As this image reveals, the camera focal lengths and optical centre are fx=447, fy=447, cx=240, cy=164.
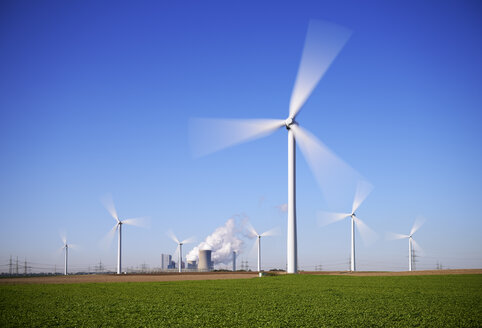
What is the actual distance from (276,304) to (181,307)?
580 cm

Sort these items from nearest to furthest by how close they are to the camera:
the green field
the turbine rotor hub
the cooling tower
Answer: the green field < the turbine rotor hub < the cooling tower

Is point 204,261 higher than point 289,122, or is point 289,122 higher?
point 289,122

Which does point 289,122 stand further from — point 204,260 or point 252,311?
point 204,260

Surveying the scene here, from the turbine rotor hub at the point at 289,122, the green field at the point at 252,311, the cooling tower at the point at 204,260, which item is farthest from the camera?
the cooling tower at the point at 204,260

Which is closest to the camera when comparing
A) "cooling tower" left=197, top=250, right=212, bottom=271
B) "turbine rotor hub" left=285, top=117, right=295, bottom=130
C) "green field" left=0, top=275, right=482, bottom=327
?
"green field" left=0, top=275, right=482, bottom=327

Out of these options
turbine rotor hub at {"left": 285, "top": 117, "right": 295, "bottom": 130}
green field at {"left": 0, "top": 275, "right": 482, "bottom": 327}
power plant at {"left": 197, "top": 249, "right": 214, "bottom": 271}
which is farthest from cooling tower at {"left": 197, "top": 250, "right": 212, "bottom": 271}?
green field at {"left": 0, "top": 275, "right": 482, "bottom": 327}

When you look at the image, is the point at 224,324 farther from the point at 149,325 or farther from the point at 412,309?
the point at 412,309

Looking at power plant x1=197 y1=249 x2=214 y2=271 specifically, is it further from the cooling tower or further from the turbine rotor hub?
the turbine rotor hub

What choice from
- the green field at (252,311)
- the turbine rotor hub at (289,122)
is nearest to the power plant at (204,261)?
the turbine rotor hub at (289,122)

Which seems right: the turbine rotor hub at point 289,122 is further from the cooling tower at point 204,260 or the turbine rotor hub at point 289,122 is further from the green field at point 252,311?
the cooling tower at point 204,260

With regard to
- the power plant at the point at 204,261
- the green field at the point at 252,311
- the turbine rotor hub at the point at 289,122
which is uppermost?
the turbine rotor hub at the point at 289,122

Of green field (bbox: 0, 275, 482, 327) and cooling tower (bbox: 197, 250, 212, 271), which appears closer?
green field (bbox: 0, 275, 482, 327)

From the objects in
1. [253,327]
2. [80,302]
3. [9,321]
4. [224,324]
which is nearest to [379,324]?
[253,327]

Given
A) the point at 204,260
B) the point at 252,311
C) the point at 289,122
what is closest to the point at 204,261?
the point at 204,260
